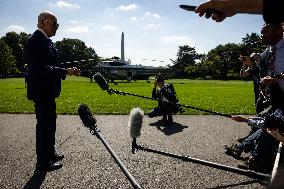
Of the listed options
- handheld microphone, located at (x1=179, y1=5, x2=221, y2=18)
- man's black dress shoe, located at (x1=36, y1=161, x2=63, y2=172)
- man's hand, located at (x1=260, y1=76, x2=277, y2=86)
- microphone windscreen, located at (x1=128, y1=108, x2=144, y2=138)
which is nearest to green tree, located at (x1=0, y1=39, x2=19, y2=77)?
man's black dress shoe, located at (x1=36, y1=161, x2=63, y2=172)

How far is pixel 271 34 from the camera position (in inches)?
208

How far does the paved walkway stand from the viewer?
5008 mm

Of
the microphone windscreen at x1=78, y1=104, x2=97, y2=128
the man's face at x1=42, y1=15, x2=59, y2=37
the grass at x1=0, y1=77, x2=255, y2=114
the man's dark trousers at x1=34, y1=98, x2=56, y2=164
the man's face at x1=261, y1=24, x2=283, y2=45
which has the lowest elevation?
the grass at x1=0, y1=77, x2=255, y2=114

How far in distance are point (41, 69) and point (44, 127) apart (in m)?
1.03

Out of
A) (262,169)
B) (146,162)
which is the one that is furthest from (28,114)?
(262,169)

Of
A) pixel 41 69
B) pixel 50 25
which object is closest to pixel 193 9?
pixel 41 69

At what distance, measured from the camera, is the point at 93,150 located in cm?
695

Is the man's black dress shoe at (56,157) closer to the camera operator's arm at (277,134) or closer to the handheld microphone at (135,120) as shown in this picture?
the handheld microphone at (135,120)

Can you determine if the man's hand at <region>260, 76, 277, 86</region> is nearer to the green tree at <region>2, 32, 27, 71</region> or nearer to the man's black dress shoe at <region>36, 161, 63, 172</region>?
the man's black dress shoe at <region>36, 161, 63, 172</region>

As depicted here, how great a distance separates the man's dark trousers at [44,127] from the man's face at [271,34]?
377cm

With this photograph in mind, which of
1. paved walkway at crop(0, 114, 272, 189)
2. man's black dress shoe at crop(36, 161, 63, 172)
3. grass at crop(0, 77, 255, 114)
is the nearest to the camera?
paved walkway at crop(0, 114, 272, 189)

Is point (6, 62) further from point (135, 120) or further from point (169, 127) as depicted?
point (135, 120)

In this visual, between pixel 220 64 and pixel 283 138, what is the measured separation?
95741 mm

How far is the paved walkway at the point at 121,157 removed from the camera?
501cm
